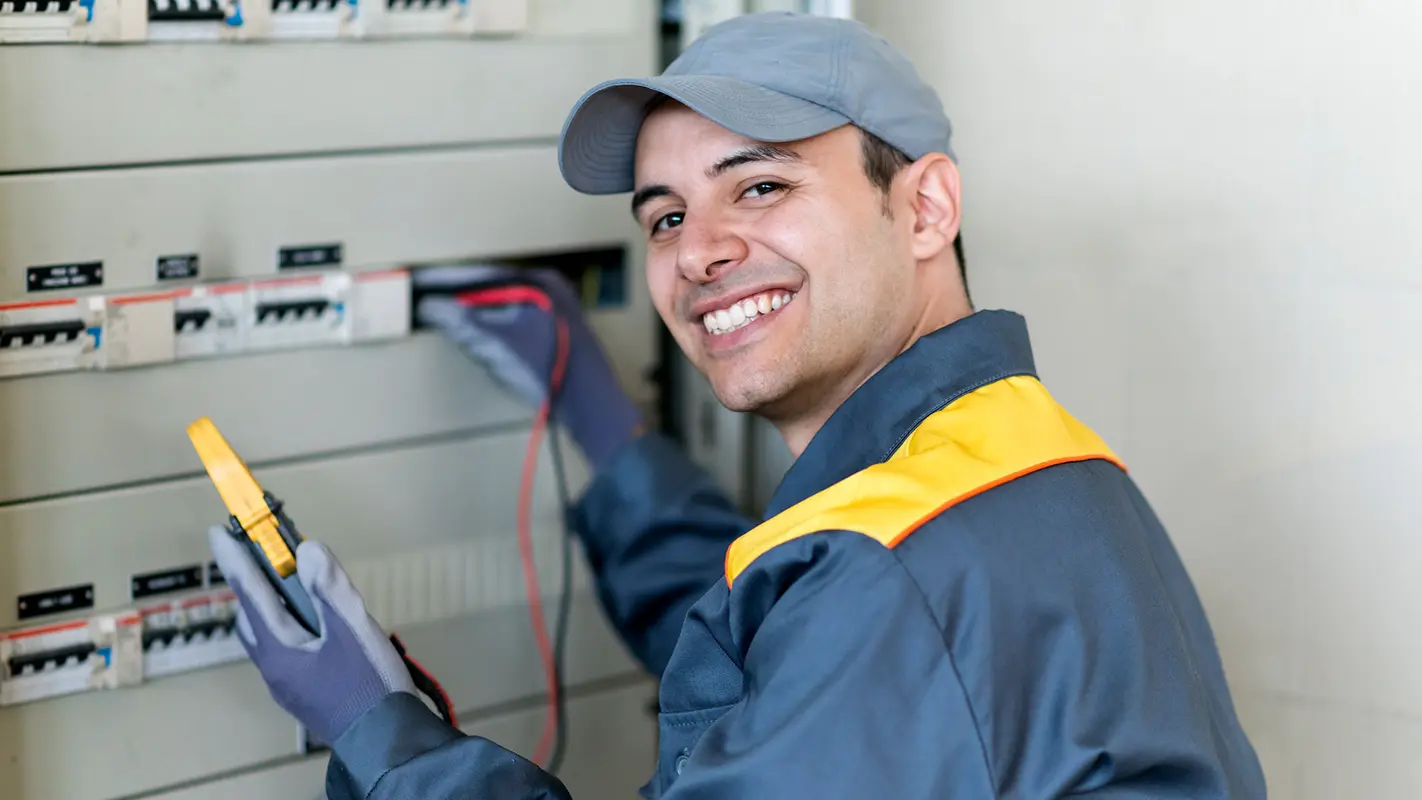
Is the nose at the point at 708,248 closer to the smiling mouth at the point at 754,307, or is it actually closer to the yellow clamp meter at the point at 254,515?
the smiling mouth at the point at 754,307

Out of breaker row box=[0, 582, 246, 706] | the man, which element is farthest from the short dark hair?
breaker row box=[0, 582, 246, 706]

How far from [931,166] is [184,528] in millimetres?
855

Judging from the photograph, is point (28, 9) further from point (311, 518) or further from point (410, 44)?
point (311, 518)

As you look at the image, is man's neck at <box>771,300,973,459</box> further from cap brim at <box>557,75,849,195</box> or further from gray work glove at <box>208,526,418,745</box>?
gray work glove at <box>208,526,418,745</box>

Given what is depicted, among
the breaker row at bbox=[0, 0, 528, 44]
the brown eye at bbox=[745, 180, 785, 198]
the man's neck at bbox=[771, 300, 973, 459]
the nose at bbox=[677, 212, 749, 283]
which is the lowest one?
the man's neck at bbox=[771, 300, 973, 459]

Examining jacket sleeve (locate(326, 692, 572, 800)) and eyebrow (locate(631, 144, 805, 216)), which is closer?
jacket sleeve (locate(326, 692, 572, 800))

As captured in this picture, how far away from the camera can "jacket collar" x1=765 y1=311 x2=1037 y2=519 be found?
1.29m

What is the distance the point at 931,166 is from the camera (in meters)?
1.42

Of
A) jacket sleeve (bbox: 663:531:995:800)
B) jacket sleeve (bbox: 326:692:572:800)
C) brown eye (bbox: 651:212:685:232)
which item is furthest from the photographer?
brown eye (bbox: 651:212:685:232)

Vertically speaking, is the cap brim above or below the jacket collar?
above

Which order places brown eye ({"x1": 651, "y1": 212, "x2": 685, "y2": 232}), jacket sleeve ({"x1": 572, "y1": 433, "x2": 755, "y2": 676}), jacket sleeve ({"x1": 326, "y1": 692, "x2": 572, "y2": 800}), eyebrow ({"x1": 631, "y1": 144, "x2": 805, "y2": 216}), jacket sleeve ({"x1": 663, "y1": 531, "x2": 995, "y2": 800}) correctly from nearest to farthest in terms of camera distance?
jacket sleeve ({"x1": 663, "y1": 531, "x2": 995, "y2": 800}) < jacket sleeve ({"x1": 326, "y1": 692, "x2": 572, "y2": 800}) < eyebrow ({"x1": 631, "y1": 144, "x2": 805, "y2": 216}) < brown eye ({"x1": 651, "y1": 212, "x2": 685, "y2": 232}) < jacket sleeve ({"x1": 572, "y1": 433, "x2": 755, "y2": 676})

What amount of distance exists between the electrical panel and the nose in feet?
1.31

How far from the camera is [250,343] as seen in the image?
60.5 inches

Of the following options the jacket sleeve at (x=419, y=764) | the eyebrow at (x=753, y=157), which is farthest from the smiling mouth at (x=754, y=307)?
the jacket sleeve at (x=419, y=764)
